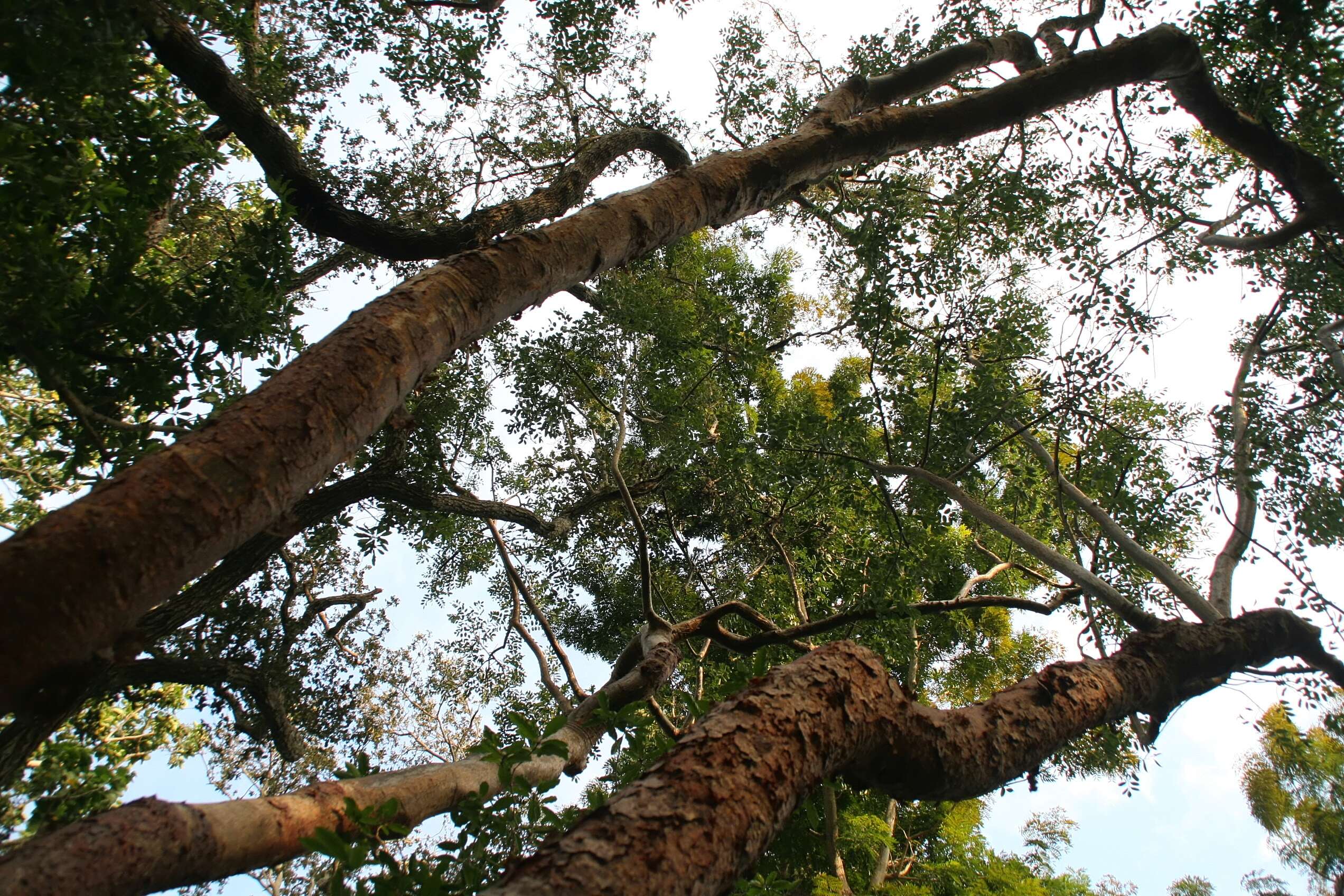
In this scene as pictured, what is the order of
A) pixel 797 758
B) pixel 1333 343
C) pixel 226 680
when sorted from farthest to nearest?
pixel 226 680
pixel 1333 343
pixel 797 758

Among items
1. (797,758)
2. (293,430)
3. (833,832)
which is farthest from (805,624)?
(293,430)

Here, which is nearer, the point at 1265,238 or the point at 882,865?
the point at 1265,238

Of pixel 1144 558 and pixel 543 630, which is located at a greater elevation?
pixel 543 630

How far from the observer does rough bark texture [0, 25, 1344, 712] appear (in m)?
1.43

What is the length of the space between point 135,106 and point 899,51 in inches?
328

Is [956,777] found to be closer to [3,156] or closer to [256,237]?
[3,156]

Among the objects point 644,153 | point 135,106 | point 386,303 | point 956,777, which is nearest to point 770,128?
point 644,153

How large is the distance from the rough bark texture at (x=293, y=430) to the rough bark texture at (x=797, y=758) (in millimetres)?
1126

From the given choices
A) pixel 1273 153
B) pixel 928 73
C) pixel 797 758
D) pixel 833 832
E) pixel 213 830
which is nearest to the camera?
pixel 797 758

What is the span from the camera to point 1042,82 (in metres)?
5.38

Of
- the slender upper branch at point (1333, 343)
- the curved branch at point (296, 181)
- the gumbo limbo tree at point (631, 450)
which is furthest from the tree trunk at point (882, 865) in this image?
the curved branch at point (296, 181)

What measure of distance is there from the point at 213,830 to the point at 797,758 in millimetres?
2598

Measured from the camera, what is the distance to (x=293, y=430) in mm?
1969

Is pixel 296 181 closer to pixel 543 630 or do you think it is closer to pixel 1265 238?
pixel 543 630
